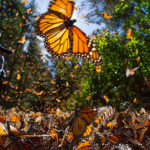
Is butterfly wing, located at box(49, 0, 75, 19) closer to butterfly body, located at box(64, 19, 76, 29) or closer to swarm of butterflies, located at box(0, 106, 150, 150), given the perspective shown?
butterfly body, located at box(64, 19, 76, 29)

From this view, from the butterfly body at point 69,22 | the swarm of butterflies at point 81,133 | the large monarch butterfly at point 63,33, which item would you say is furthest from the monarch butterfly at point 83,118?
the butterfly body at point 69,22

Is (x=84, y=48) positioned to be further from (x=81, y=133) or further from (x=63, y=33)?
(x=81, y=133)

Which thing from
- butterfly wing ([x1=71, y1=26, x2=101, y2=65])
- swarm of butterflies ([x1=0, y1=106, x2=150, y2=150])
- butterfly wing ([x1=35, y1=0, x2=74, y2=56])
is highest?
butterfly wing ([x1=35, y1=0, x2=74, y2=56])

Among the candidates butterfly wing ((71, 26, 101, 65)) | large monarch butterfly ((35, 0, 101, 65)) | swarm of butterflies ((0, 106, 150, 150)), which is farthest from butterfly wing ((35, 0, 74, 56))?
swarm of butterflies ((0, 106, 150, 150))

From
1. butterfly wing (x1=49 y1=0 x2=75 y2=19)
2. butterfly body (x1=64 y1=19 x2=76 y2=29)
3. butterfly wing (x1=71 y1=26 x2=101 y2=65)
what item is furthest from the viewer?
butterfly wing (x1=71 y1=26 x2=101 y2=65)

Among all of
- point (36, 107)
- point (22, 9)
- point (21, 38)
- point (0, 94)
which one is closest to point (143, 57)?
point (36, 107)

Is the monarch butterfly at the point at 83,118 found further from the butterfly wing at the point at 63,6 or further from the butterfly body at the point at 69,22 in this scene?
the butterfly body at the point at 69,22

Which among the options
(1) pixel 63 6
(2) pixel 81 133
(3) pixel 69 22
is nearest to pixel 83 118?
(2) pixel 81 133

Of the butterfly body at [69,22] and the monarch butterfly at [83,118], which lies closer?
the monarch butterfly at [83,118]
